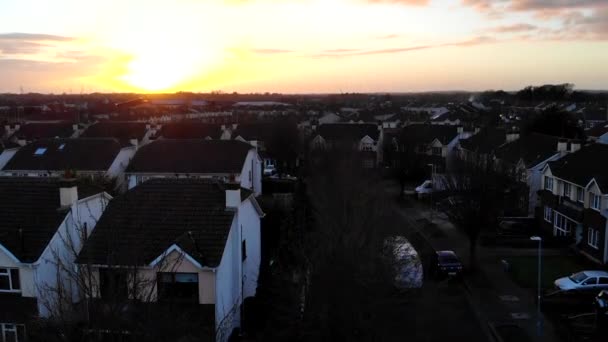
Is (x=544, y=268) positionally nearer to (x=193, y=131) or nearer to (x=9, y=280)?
(x=9, y=280)

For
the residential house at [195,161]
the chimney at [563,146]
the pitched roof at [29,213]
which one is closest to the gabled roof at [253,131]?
the residential house at [195,161]

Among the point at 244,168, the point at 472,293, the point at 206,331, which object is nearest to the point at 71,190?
the point at 206,331

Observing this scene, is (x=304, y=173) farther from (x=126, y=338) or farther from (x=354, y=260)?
(x=126, y=338)

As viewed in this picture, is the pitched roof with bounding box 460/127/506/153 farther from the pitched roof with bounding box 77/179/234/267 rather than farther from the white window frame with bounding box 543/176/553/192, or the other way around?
the pitched roof with bounding box 77/179/234/267

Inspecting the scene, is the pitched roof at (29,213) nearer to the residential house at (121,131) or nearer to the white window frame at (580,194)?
the white window frame at (580,194)

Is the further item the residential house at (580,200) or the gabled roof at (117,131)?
the gabled roof at (117,131)

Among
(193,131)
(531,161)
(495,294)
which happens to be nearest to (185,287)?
(495,294)

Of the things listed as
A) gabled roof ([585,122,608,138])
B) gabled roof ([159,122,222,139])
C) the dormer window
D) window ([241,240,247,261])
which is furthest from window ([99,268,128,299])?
gabled roof ([585,122,608,138])
